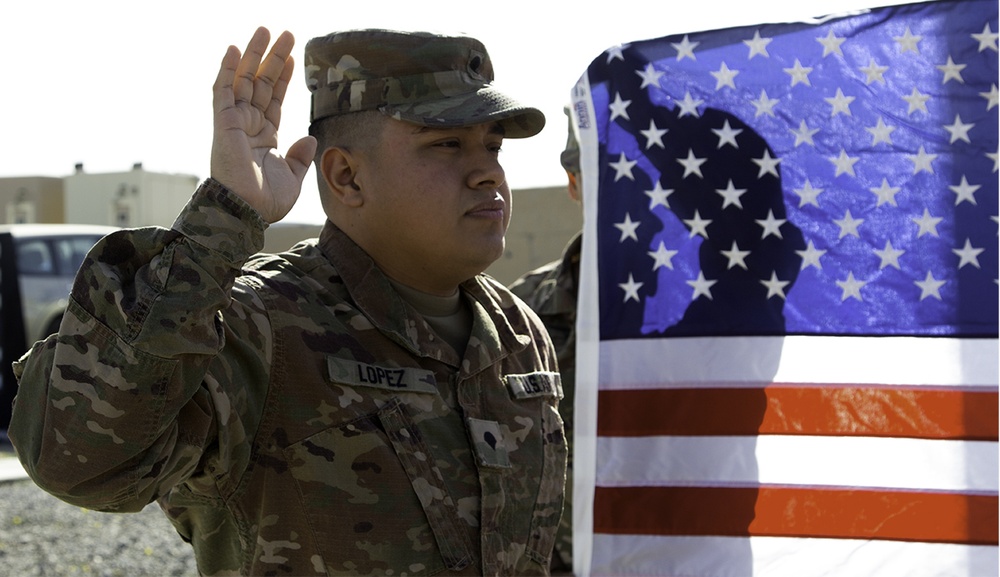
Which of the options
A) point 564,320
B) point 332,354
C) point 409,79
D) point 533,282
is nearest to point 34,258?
point 533,282

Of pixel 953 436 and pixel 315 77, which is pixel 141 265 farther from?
pixel 953 436

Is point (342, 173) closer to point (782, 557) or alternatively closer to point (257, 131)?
point (257, 131)

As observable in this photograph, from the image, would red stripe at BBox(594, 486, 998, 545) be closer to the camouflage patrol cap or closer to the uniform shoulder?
the uniform shoulder

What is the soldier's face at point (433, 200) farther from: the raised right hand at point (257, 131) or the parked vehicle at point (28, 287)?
the parked vehicle at point (28, 287)

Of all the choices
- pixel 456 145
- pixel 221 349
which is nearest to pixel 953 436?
pixel 456 145

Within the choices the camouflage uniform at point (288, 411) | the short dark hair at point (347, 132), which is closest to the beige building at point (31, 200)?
the short dark hair at point (347, 132)

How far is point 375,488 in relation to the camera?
2006 millimetres

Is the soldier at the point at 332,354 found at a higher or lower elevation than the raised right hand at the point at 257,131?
lower

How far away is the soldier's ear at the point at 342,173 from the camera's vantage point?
7.64ft

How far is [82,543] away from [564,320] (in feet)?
11.0

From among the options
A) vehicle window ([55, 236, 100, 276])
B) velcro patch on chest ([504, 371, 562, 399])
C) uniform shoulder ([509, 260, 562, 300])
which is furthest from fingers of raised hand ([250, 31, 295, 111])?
vehicle window ([55, 236, 100, 276])

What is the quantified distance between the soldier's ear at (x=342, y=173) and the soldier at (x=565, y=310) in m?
1.94

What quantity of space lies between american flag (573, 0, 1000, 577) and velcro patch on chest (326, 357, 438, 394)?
A: 1701 millimetres

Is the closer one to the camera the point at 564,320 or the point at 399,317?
the point at 399,317
